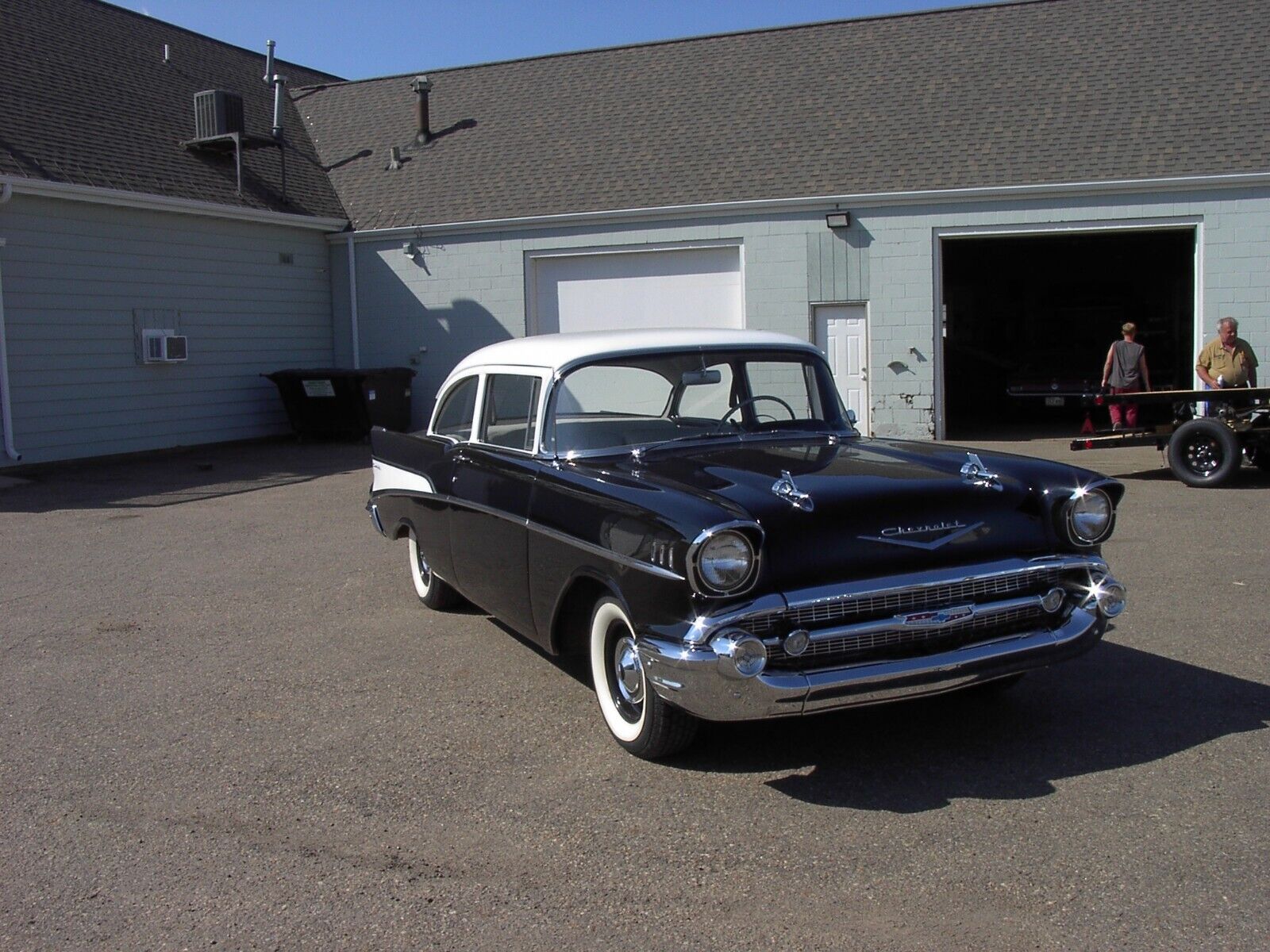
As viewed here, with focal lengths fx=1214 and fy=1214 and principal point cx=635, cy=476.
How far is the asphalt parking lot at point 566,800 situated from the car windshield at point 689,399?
118 centimetres

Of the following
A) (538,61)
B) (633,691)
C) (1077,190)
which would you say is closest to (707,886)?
(633,691)

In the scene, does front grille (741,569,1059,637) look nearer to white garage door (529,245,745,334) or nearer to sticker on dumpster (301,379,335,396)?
white garage door (529,245,745,334)

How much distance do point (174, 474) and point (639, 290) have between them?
6.87m

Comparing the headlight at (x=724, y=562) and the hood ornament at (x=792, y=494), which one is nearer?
the headlight at (x=724, y=562)

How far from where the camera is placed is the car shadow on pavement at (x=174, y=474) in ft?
39.4

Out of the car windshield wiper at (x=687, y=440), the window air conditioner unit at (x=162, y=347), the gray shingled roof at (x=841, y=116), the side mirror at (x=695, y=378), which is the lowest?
the car windshield wiper at (x=687, y=440)

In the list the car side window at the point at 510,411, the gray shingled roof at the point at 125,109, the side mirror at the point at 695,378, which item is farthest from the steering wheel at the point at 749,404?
the gray shingled roof at the point at 125,109

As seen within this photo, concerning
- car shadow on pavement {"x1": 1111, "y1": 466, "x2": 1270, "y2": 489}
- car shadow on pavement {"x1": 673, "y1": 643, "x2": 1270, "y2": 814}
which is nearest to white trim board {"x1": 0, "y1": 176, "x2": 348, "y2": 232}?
car shadow on pavement {"x1": 1111, "y1": 466, "x2": 1270, "y2": 489}

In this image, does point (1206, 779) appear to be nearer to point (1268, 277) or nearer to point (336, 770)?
point (336, 770)

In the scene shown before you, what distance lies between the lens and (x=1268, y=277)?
48.2 ft

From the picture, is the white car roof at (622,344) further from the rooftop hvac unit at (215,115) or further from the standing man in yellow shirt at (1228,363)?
the rooftop hvac unit at (215,115)

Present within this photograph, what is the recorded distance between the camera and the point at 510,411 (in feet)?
19.1

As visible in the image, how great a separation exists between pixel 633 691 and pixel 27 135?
13623 mm

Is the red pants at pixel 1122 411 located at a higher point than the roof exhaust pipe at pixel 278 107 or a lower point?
lower
